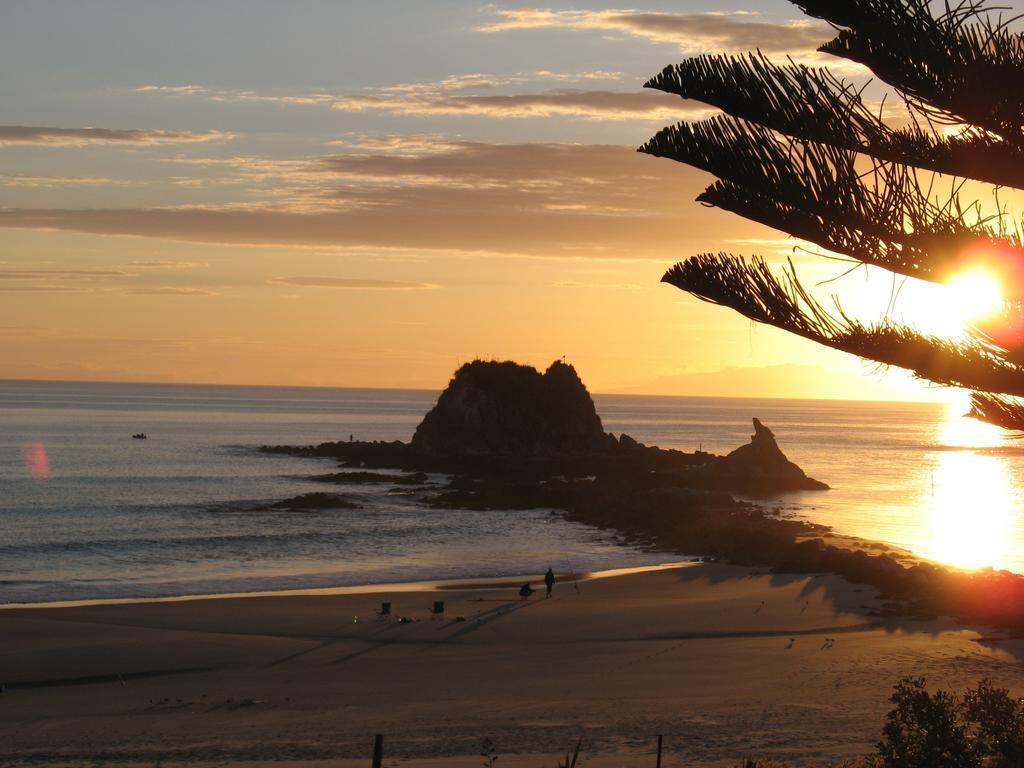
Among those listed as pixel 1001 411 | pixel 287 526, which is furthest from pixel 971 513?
pixel 1001 411

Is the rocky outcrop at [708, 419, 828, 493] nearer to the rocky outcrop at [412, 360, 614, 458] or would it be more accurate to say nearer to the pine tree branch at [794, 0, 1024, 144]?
the rocky outcrop at [412, 360, 614, 458]

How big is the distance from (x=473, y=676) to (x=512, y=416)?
178ft

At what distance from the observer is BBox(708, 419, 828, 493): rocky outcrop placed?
189ft

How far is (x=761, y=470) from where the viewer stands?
59.2 metres

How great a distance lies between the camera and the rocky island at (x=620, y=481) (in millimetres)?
25316

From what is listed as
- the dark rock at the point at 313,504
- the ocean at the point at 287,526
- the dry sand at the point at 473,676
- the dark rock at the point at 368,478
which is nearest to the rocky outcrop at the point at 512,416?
the ocean at the point at 287,526

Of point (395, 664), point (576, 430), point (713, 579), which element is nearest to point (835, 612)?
point (713, 579)

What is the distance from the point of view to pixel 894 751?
8281 mm

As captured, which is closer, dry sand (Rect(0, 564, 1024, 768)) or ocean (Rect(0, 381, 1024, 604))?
dry sand (Rect(0, 564, 1024, 768))

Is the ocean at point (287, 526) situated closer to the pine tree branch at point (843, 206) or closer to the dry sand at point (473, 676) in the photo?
the dry sand at point (473, 676)

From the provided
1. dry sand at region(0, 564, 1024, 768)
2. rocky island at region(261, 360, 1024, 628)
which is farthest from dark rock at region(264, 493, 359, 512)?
dry sand at region(0, 564, 1024, 768)

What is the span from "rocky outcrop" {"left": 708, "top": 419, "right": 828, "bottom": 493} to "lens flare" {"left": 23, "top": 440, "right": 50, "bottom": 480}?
38.3 meters

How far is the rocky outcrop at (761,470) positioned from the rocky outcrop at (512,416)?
12481 mm

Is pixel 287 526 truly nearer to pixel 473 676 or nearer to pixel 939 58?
pixel 473 676
